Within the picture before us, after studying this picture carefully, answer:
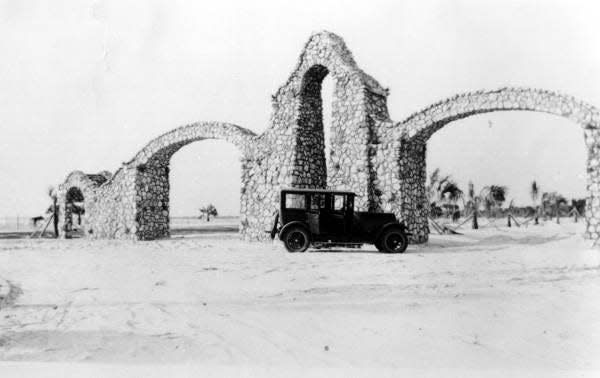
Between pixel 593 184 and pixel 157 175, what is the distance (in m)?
14.4

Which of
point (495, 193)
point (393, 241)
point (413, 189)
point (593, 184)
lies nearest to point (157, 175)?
point (413, 189)

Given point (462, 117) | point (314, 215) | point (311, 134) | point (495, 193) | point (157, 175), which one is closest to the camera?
point (314, 215)

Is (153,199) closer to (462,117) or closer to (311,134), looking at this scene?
(311,134)

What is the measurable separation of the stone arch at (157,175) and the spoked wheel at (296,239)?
6.73 metres

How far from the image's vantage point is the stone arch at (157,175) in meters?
16.5

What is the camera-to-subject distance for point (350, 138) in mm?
13266

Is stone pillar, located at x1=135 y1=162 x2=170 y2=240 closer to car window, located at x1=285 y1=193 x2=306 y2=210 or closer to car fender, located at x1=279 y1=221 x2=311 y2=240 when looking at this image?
car window, located at x1=285 y1=193 x2=306 y2=210

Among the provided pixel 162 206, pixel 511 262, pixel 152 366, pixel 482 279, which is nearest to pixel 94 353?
pixel 152 366

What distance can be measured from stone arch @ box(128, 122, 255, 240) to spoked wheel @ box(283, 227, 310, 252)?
6728 millimetres

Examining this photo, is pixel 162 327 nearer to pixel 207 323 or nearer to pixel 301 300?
pixel 207 323

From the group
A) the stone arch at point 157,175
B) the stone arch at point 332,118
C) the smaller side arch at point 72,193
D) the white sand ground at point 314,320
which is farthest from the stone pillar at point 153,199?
the white sand ground at point 314,320

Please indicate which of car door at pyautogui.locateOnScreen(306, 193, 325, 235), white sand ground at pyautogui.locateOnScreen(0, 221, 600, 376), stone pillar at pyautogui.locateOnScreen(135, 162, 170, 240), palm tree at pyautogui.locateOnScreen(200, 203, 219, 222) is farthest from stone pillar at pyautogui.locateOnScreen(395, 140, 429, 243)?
palm tree at pyautogui.locateOnScreen(200, 203, 219, 222)

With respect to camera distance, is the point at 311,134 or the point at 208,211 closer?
the point at 311,134

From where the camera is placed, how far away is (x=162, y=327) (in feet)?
14.0
